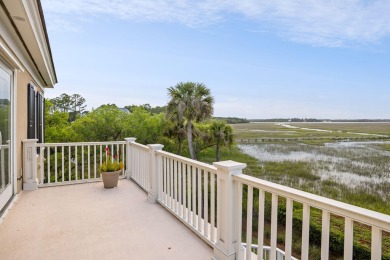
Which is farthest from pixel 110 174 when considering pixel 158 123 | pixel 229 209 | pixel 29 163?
pixel 158 123

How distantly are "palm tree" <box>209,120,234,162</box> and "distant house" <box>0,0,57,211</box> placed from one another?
18.6 m

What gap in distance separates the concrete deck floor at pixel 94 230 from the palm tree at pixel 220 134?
61.6 ft

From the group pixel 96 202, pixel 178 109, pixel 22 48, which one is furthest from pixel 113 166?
pixel 178 109

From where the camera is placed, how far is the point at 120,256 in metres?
2.40

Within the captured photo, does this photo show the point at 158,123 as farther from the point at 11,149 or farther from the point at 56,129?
the point at 11,149

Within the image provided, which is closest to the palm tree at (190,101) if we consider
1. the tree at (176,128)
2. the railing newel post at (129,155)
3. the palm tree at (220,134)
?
the tree at (176,128)

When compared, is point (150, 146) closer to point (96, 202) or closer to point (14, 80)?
point (96, 202)

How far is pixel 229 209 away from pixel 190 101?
56.8 ft

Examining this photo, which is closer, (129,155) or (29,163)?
(29,163)

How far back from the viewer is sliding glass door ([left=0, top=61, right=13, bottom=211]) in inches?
130

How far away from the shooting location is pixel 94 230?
9.75ft

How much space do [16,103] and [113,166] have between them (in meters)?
1.91

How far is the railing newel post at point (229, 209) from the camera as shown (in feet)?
7.16

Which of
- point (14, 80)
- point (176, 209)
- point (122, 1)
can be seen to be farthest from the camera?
point (122, 1)
